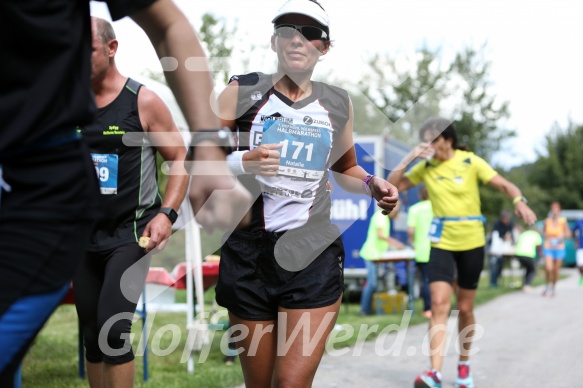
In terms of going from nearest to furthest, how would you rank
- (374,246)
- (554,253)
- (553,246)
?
(374,246), (554,253), (553,246)

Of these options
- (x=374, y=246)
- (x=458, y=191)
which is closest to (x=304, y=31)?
(x=458, y=191)

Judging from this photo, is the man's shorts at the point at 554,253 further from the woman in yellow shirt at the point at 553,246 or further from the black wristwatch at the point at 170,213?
the black wristwatch at the point at 170,213

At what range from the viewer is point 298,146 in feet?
12.7

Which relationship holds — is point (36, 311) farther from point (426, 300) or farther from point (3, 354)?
point (426, 300)

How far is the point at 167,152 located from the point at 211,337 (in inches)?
203

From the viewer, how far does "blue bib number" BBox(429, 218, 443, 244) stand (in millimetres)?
7160

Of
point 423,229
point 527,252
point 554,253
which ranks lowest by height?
point 527,252

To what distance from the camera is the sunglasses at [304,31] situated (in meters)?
3.85

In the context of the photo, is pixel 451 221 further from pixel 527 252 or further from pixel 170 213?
pixel 527 252

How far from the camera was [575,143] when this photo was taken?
5766 cm

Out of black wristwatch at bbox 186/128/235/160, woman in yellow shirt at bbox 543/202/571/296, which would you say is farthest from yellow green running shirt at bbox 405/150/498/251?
woman in yellow shirt at bbox 543/202/571/296

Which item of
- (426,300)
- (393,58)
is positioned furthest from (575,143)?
(426,300)

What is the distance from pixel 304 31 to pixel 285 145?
0.54 m

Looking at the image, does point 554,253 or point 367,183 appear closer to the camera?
point 367,183
